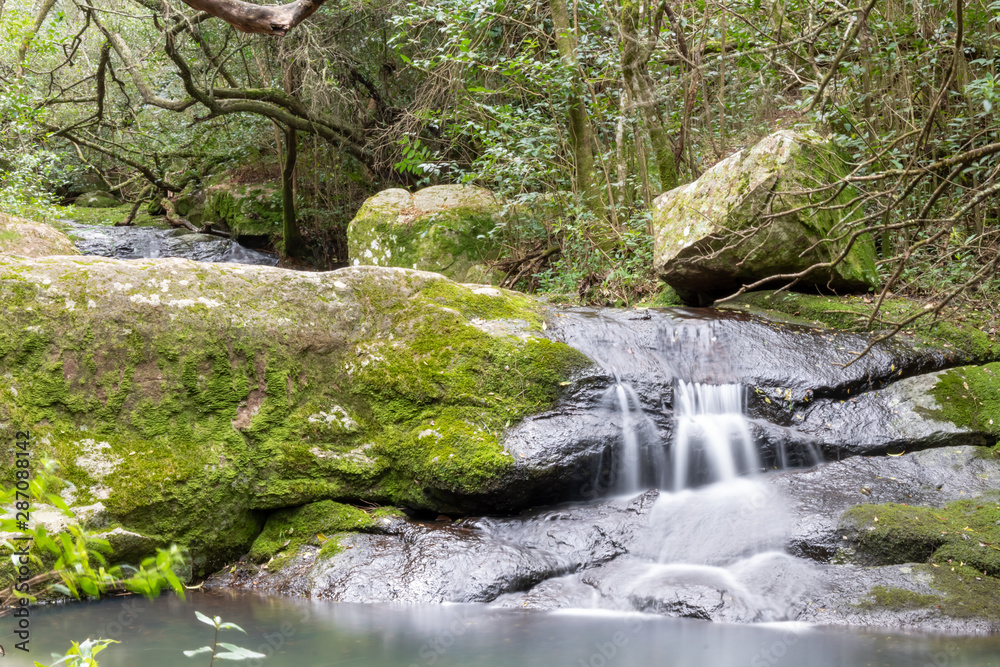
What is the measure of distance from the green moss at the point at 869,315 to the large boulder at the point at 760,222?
0.23 metres

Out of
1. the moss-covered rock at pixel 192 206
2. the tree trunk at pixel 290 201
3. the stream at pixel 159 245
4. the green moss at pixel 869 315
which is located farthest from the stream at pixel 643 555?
the moss-covered rock at pixel 192 206

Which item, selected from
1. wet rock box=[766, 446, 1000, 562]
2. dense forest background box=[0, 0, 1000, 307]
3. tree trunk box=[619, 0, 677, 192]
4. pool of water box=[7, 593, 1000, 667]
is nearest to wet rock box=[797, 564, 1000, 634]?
pool of water box=[7, 593, 1000, 667]

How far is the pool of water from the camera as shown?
361cm

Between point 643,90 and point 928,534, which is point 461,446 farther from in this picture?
point 643,90

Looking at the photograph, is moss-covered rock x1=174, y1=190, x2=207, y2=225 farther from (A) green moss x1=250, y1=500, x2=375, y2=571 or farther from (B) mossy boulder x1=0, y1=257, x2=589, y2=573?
(A) green moss x1=250, y1=500, x2=375, y2=571

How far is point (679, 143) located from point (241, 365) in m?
7.63

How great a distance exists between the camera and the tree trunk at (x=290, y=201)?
13.5 metres

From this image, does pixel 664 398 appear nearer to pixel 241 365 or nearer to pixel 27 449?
pixel 241 365

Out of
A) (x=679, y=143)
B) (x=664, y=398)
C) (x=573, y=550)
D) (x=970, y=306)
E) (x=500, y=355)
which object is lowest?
(x=573, y=550)

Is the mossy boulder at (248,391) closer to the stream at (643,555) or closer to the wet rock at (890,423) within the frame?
the stream at (643,555)

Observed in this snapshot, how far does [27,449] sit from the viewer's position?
15.9ft

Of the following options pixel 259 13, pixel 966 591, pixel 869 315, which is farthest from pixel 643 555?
pixel 259 13

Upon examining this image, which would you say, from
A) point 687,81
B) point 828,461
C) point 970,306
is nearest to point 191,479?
point 828,461

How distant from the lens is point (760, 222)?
22.5 ft
